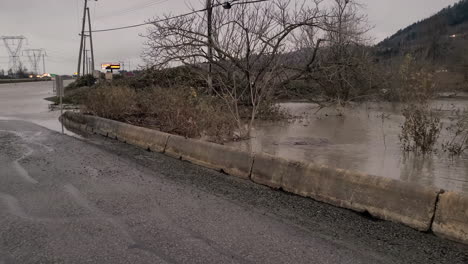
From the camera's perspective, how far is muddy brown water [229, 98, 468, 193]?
6338 mm

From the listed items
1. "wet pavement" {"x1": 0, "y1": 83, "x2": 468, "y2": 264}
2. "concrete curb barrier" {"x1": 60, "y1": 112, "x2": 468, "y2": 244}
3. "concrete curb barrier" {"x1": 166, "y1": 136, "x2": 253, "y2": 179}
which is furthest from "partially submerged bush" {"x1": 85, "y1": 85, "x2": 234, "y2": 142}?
"wet pavement" {"x1": 0, "y1": 83, "x2": 468, "y2": 264}

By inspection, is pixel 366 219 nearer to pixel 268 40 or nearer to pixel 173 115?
pixel 173 115

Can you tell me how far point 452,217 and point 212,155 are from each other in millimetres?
4497

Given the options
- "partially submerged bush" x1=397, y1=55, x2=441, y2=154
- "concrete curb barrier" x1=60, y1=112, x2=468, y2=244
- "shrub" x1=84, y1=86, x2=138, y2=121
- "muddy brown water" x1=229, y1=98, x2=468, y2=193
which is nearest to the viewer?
"concrete curb barrier" x1=60, y1=112, x2=468, y2=244

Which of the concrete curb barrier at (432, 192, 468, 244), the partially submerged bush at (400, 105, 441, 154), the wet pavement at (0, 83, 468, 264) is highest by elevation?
the partially submerged bush at (400, 105, 441, 154)

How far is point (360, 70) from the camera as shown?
1545 cm

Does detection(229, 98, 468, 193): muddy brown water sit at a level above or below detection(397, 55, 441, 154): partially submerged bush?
below

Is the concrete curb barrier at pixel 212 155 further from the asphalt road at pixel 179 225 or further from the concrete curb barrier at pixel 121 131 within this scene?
the concrete curb barrier at pixel 121 131

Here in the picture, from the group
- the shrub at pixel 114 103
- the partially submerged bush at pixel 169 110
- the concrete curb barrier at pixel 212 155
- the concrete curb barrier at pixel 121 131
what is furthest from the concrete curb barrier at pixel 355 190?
the shrub at pixel 114 103

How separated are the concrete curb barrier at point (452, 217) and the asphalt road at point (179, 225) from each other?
0.13 meters

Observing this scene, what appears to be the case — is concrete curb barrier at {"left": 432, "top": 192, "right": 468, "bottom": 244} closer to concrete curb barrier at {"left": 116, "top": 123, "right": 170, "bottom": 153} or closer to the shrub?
concrete curb barrier at {"left": 116, "top": 123, "right": 170, "bottom": 153}

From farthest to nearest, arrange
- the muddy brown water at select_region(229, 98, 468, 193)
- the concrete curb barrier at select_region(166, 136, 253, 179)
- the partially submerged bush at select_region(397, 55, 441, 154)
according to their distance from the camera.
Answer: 1. the partially submerged bush at select_region(397, 55, 441, 154)
2. the concrete curb barrier at select_region(166, 136, 253, 179)
3. the muddy brown water at select_region(229, 98, 468, 193)

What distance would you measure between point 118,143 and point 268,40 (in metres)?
5.25

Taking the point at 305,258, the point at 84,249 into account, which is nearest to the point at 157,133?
the point at 84,249
